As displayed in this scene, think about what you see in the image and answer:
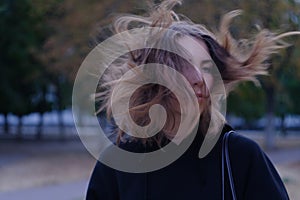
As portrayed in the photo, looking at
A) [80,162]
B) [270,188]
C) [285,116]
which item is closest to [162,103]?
[270,188]

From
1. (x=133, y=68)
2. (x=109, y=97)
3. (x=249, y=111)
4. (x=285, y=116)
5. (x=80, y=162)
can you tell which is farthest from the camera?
(x=285, y=116)

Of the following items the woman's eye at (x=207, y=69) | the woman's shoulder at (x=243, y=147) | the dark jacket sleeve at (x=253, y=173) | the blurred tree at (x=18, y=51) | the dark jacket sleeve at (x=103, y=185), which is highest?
the woman's eye at (x=207, y=69)

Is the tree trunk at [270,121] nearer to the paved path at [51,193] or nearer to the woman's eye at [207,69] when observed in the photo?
the paved path at [51,193]

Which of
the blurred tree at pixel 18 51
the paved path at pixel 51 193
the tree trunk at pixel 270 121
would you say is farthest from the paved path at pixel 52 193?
the tree trunk at pixel 270 121

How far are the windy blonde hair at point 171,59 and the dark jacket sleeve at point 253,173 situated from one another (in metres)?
0.11

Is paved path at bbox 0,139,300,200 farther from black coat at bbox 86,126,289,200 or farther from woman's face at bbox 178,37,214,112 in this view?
woman's face at bbox 178,37,214,112

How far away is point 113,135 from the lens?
1910 mm

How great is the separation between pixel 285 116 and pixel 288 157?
22.9 m

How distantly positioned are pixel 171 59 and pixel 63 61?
1515cm

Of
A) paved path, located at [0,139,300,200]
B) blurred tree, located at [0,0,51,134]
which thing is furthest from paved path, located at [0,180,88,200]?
blurred tree, located at [0,0,51,134]

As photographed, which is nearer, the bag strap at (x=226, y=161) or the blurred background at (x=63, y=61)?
the bag strap at (x=226, y=161)

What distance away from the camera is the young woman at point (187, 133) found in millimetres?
1677

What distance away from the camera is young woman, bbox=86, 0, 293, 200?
168cm

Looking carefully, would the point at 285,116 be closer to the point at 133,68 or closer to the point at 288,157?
the point at 288,157
